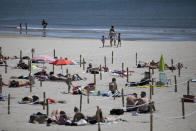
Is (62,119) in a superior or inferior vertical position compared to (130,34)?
inferior

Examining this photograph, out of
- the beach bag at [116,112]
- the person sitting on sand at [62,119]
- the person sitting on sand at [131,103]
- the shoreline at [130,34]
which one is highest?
the shoreline at [130,34]

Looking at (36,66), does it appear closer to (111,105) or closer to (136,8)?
(111,105)

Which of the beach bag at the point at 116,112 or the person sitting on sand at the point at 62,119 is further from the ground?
the beach bag at the point at 116,112

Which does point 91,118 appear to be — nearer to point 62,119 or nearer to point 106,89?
point 62,119

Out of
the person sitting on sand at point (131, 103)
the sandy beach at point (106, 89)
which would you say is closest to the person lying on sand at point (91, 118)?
the sandy beach at point (106, 89)

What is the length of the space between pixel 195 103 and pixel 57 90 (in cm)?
721

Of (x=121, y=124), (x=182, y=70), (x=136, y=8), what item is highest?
(x=136, y=8)

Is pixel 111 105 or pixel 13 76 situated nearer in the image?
pixel 111 105

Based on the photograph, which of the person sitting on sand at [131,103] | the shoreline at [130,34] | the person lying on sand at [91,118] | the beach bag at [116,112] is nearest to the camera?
the person lying on sand at [91,118]

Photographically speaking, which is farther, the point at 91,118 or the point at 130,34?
the point at 130,34

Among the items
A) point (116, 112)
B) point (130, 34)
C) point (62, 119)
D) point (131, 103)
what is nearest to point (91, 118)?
point (62, 119)

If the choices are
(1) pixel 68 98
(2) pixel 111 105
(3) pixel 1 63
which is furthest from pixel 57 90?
(3) pixel 1 63

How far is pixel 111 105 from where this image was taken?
21.6 m

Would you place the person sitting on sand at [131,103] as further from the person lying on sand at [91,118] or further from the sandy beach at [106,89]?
the person lying on sand at [91,118]
